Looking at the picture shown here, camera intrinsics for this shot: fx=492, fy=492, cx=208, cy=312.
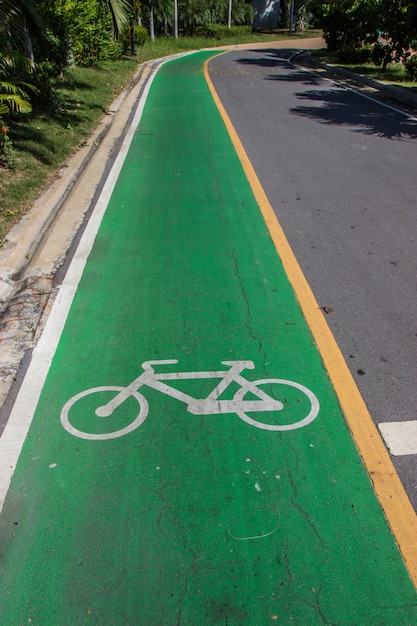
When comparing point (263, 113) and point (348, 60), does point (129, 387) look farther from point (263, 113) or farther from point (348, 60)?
point (348, 60)

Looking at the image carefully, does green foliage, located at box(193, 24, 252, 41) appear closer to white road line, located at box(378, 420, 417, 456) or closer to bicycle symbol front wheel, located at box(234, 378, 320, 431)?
bicycle symbol front wheel, located at box(234, 378, 320, 431)

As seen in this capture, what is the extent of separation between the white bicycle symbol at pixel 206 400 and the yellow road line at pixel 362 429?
295 mm

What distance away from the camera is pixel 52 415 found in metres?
3.57

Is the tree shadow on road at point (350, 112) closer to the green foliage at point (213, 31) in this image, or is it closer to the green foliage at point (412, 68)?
the green foliage at point (412, 68)

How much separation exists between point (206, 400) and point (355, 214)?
4.43 meters

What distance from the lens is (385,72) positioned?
2102cm

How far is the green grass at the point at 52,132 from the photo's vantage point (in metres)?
Answer: 7.40

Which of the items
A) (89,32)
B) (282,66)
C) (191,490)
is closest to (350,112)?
(89,32)

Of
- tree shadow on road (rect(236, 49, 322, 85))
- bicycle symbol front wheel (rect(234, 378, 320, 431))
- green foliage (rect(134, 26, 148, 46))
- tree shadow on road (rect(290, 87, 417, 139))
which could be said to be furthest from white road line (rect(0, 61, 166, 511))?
green foliage (rect(134, 26, 148, 46))

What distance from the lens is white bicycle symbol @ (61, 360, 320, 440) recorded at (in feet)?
11.4

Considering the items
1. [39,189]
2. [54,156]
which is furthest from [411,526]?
[54,156]

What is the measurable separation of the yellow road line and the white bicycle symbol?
295 millimetres

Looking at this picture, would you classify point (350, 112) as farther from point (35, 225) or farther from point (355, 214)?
point (35, 225)

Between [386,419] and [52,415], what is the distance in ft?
7.90
